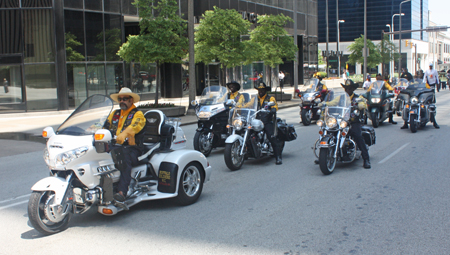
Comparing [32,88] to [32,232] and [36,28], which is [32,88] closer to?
[36,28]

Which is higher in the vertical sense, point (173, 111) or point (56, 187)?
point (173, 111)

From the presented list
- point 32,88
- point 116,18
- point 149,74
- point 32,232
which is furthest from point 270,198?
point 149,74

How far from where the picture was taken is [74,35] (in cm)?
2298

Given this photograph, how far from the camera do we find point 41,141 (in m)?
14.2

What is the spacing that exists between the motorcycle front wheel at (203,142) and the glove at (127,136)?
4.66 m

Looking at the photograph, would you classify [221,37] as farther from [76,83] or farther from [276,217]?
[276,217]

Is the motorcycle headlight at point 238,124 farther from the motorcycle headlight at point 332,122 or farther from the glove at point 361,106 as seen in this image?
the glove at point 361,106

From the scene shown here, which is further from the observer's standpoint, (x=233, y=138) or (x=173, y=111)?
(x=173, y=111)

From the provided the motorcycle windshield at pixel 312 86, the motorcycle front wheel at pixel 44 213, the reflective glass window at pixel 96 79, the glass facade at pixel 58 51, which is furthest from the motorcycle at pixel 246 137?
the reflective glass window at pixel 96 79

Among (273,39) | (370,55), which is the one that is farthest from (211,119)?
(370,55)

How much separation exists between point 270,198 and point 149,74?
24962 millimetres

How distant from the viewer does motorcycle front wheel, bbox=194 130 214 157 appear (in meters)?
10.6

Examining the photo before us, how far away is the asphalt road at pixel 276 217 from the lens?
4941 millimetres

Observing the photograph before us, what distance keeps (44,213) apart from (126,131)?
1.41m
